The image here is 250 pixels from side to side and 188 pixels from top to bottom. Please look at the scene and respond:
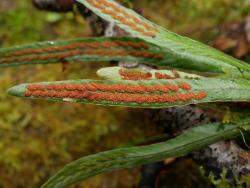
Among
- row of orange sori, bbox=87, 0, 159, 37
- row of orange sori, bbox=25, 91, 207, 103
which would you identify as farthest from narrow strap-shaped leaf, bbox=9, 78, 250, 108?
row of orange sori, bbox=87, 0, 159, 37

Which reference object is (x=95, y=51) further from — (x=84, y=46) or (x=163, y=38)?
(x=163, y=38)

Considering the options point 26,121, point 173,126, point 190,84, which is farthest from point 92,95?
point 26,121

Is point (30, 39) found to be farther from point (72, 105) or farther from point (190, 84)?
point (190, 84)

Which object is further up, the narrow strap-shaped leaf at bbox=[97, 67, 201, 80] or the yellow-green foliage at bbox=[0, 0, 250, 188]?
the narrow strap-shaped leaf at bbox=[97, 67, 201, 80]

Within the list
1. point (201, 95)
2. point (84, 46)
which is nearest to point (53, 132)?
point (84, 46)

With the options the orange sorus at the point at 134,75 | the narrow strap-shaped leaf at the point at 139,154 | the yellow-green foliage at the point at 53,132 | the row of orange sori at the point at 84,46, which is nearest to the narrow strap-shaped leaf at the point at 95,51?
the row of orange sori at the point at 84,46

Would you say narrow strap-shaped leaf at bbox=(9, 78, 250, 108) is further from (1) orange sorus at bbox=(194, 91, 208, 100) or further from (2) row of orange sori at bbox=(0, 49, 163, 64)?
(2) row of orange sori at bbox=(0, 49, 163, 64)
